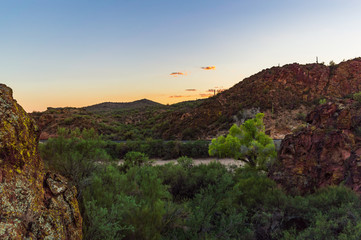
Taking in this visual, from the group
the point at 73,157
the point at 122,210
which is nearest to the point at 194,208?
the point at 122,210

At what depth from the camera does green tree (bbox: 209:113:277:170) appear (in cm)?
1384

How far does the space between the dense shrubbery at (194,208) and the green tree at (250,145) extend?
19.6 feet

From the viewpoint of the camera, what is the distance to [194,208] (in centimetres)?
601

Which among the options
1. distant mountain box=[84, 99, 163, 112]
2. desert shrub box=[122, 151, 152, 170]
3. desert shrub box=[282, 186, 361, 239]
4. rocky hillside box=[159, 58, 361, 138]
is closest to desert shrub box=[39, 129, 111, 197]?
desert shrub box=[122, 151, 152, 170]

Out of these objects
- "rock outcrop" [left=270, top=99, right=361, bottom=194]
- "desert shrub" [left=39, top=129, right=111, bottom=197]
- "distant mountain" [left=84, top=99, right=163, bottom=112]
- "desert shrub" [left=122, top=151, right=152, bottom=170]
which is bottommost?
"desert shrub" [left=122, top=151, right=152, bottom=170]

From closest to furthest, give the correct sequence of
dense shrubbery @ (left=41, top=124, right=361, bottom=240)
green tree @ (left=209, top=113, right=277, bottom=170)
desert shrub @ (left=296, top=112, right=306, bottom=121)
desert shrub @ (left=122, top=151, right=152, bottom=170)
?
dense shrubbery @ (left=41, top=124, right=361, bottom=240)
desert shrub @ (left=122, top=151, right=152, bottom=170)
green tree @ (left=209, top=113, right=277, bottom=170)
desert shrub @ (left=296, top=112, right=306, bottom=121)

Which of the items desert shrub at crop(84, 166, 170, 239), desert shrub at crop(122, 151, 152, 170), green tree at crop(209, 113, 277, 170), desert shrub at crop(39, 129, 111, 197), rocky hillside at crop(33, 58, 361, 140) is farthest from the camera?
rocky hillside at crop(33, 58, 361, 140)

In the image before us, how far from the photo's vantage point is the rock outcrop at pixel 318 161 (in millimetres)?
7922

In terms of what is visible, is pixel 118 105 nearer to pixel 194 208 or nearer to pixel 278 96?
pixel 278 96

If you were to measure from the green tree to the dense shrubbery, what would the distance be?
5981 mm

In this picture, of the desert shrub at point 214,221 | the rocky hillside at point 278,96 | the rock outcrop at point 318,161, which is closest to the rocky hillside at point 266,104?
the rocky hillside at point 278,96

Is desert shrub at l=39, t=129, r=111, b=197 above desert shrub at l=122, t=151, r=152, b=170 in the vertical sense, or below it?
above

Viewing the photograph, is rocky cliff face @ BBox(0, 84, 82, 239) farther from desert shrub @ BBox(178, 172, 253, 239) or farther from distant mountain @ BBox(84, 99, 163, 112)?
distant mountain @ BBox(84, 99, 163, 112)

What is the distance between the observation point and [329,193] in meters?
6.76
